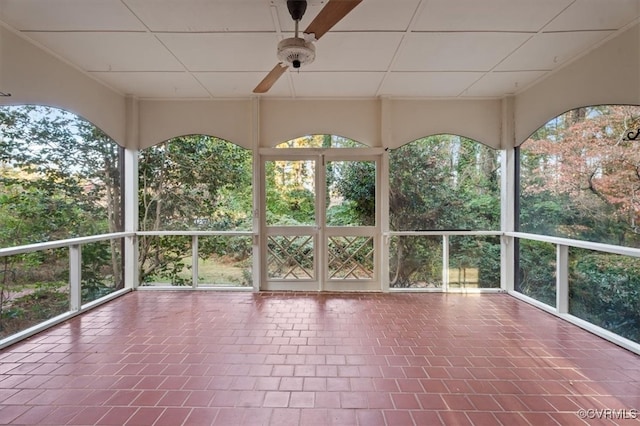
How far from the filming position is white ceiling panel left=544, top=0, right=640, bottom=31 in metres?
2.37

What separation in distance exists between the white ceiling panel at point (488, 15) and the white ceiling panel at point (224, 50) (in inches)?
54.5

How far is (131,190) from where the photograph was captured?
14.6 feet

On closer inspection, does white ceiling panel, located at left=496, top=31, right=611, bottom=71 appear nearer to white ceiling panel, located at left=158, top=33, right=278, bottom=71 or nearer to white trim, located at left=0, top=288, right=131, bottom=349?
white ceiling panel, located at left=158, top=33, right=278, bottom=71

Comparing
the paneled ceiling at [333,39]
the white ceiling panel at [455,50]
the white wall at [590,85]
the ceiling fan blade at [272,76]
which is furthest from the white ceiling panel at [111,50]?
the white wall at [590,85]

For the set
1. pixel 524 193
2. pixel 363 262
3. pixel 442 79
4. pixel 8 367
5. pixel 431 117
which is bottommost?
pixel 8 367

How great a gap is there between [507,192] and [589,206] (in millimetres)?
1111

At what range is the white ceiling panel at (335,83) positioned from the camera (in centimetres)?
361

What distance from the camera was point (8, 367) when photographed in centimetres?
238

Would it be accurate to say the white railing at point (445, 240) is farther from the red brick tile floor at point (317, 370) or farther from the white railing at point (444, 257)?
the red brick tile floor at point (317, 370)

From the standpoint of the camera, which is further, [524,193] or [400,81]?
[524,193]

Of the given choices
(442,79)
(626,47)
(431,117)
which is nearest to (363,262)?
(431,117)

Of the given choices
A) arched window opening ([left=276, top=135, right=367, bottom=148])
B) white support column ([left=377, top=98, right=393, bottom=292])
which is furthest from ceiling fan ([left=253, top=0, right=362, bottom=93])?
white support column ([left=377, top=98, right=393, bottom=292])

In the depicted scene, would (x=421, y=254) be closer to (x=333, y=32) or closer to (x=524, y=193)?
(x=524, y=193)

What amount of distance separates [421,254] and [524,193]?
1620 millimetres
